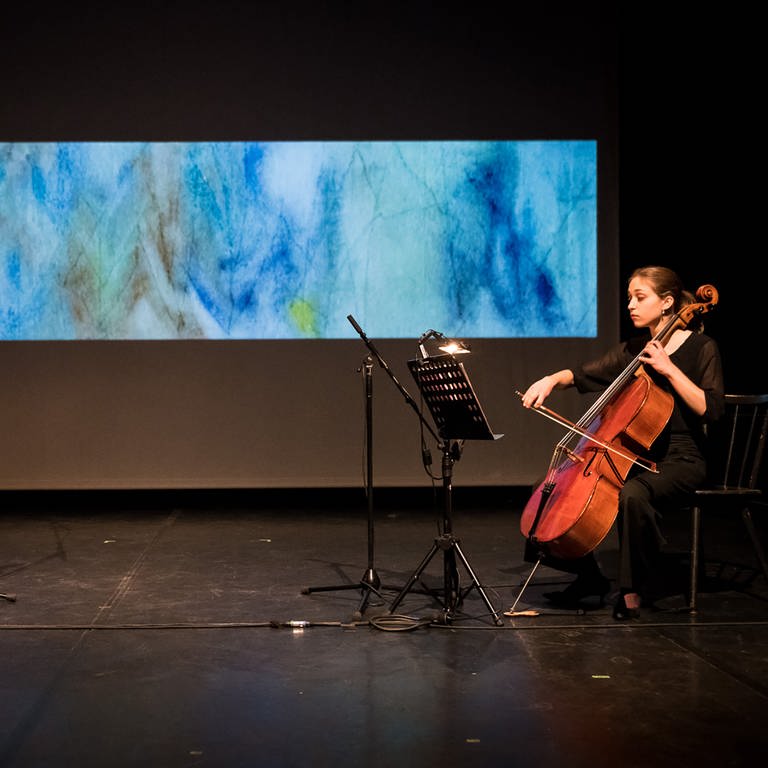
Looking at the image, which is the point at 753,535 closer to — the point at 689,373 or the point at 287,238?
the point at 689,373

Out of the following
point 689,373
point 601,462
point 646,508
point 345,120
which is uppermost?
point 345,120

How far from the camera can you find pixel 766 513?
18.1 feet

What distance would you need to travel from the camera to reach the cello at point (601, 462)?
3.18 m

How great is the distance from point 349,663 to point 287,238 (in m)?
3.52

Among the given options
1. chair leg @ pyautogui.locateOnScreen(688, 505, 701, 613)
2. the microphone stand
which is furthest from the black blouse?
the microphone stand

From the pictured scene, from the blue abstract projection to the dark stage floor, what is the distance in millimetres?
1614

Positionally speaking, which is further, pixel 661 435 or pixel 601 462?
pixel 661 435

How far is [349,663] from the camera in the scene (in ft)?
9.56

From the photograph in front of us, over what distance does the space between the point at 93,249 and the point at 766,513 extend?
4278 millimetres

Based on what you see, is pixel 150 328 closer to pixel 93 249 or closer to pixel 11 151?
pixel 93 249

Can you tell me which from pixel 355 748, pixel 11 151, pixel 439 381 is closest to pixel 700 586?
pixel 439 381

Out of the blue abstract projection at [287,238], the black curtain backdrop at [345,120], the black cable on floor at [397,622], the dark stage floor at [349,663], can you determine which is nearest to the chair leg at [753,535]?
the dark stage floor at [349,663]

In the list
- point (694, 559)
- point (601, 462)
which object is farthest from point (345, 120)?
point (694, 559)

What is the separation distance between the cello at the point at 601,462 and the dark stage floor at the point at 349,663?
313 millimetres
